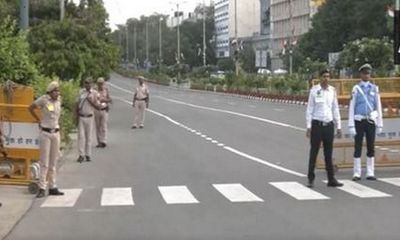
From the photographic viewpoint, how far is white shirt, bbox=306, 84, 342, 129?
15.0 meters

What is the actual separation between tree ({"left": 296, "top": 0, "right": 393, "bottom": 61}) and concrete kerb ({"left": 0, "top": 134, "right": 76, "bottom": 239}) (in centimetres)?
9285

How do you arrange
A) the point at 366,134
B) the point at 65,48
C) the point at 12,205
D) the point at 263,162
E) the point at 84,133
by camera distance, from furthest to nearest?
1. the point at 65,48
2. the point at 84,133
3. the point at 263,162
4. the point at 366,134
5. the point at 12,205

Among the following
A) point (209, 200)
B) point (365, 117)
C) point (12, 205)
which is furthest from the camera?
point (365, 117)

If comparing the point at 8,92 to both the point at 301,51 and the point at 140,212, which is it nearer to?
the point at 140,212

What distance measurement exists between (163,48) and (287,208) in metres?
175

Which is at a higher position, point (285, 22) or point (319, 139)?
point (285, 22)

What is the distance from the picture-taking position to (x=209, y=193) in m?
14.3

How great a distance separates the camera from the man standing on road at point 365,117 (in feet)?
51.3

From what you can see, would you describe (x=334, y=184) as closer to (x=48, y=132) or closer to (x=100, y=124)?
(x=48, y=132)

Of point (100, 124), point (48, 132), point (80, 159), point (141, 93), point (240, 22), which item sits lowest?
point (80, 159)

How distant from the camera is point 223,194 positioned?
14.1 m

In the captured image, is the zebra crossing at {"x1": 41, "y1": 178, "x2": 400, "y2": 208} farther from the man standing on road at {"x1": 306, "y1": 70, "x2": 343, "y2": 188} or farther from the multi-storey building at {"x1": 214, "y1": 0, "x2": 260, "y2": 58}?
the multi-storey building at {"x1": 214, "y1": 0, "x2": 260, "y2": 58}

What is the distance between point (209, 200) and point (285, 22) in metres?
144

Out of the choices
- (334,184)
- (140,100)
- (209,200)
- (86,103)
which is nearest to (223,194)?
(209,200)
